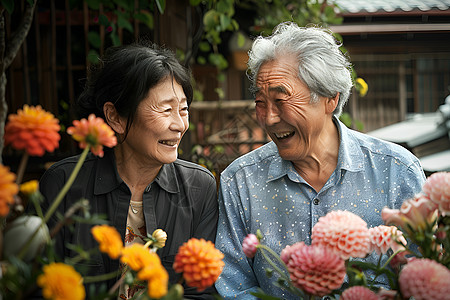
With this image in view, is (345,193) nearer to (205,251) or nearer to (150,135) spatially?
(150,135)

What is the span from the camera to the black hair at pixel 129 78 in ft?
6.32

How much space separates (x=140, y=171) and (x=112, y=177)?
114 millimetres

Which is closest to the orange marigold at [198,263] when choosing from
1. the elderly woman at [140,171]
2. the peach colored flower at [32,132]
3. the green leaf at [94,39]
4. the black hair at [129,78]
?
the peach colored flower at [32,132]

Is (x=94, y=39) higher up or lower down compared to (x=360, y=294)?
higher up

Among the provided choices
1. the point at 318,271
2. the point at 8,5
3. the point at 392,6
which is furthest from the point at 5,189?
the point at 392,6

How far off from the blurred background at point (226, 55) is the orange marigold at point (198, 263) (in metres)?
1.02

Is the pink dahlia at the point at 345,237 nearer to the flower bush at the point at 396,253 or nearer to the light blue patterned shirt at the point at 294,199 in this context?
the flower bush at the point at 396,253

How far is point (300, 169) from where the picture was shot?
196 cm

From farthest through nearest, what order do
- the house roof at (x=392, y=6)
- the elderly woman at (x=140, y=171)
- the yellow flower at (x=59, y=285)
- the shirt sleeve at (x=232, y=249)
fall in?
the house roof at (x=392, y=6) → the elderly woman at (x=140, y=171) → the shirt sleeve at (x=232, y=249) → the yellow flower at (x=59, y=285)

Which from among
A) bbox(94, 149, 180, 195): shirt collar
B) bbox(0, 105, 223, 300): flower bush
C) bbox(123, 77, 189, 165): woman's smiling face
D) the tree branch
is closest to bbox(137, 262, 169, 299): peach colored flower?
bbox(0, 105, 223, 300): flower bush

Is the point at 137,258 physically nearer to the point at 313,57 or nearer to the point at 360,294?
the point at 360,294

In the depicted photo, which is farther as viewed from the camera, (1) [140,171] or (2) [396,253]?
(1) [140,171]

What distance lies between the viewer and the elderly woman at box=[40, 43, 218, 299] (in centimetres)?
191

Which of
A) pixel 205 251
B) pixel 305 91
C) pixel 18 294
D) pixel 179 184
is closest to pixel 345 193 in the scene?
pixel 305 91
